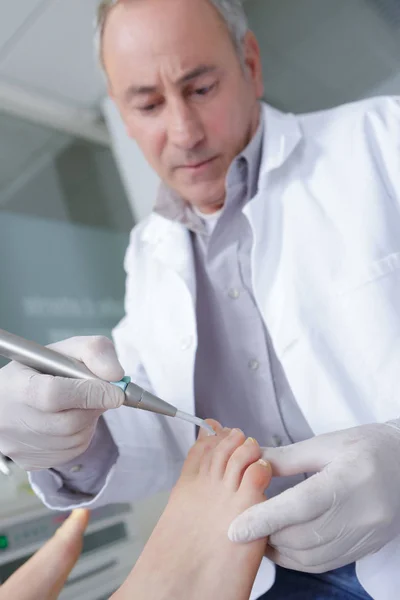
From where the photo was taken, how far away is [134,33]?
939 mm

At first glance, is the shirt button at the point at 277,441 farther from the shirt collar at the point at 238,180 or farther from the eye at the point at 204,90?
the eye at the point at 204,90

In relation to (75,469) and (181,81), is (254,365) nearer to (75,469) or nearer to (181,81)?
(75,469)

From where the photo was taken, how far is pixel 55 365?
1.92 ft

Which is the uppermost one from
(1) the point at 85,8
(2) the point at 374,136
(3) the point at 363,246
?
(1) the point at 85,8

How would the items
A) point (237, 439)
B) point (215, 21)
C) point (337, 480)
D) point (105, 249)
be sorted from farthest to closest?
1. point (105, 249)
2. point (215, 21)
3. point (237, 439)
4. point (337, 480)

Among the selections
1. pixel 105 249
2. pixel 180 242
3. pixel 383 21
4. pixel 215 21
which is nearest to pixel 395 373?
pixel 180 242

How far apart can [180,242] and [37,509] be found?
76 centimetres

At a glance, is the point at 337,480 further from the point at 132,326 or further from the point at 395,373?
the point at 132,326

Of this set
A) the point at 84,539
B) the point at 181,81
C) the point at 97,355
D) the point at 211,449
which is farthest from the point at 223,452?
the point at 84,539

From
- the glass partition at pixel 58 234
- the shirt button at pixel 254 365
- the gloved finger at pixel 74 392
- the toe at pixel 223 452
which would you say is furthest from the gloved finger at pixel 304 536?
the glass partition at pixel 58 234

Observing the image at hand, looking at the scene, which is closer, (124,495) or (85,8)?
(124,495)

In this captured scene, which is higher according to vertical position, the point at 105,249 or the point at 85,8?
the point at 85,8

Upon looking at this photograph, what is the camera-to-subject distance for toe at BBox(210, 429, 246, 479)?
724mm

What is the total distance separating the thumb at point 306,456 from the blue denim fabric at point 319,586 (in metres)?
0.24
